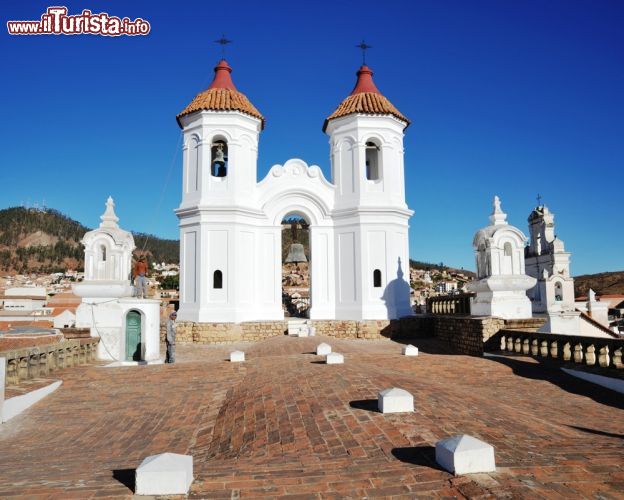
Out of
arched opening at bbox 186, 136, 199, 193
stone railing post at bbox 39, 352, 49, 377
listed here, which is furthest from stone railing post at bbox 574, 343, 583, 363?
arched opening at bbox 186, 136, 199, 193

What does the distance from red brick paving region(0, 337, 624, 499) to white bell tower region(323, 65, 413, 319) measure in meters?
9.06

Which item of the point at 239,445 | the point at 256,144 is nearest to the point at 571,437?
the point at 239,445

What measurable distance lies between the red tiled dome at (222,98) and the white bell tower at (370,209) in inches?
152

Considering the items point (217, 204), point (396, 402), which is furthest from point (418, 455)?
point (217, 204)

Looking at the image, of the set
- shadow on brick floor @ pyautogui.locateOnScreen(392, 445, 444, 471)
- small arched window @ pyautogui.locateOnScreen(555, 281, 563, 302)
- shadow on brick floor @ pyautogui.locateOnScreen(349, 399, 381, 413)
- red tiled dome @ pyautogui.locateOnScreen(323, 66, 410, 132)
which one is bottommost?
shadow on brick floor @ pyautogui.locateOnScreen(392, 445, 444, 471)

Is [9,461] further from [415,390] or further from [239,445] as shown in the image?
[415,390]

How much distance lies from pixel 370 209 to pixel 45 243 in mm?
119686

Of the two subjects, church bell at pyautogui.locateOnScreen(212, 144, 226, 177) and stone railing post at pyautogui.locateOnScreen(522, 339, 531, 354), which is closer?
stone railing post at pyautogui.locateOnScreen(522, 339, 531, 354)

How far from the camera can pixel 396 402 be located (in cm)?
517

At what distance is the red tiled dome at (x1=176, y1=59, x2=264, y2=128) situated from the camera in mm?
20000

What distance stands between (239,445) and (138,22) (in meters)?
13.1

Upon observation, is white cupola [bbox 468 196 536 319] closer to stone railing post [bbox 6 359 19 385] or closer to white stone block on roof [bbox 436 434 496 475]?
white stone block on roof [bbox 436 434 496 475]

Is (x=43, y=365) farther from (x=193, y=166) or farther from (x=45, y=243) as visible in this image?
(x=45, y=243)

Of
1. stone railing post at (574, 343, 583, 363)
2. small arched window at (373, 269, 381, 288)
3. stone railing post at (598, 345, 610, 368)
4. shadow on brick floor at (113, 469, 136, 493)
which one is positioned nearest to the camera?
shadow on brick floor at (113, 469, 136, 493)
